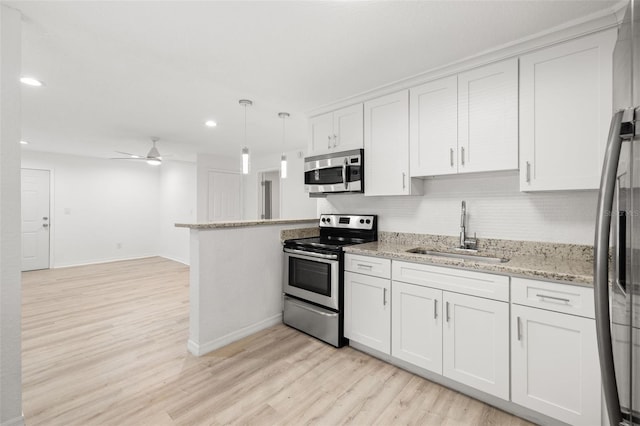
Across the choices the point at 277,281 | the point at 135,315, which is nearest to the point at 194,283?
the point at 277,281

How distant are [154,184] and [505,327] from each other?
25.3 ft

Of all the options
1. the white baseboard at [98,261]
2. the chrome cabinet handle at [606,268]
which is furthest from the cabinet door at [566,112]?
the white baseboard at [98,261]

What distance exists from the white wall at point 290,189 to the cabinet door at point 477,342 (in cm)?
367

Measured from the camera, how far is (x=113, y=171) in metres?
6.63

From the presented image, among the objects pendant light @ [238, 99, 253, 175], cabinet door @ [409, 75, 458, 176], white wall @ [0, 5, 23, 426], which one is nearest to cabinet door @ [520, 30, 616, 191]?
cabinet door @ [409, 75, 458, 176]

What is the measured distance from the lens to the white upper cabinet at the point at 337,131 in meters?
2.90

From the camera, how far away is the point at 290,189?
18.9ft

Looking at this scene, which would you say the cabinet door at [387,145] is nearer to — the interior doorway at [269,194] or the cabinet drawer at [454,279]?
the cabinet drawer at [454,279]

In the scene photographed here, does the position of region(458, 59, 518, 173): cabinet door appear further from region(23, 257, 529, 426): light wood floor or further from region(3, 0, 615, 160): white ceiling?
region(23, 257, 529, 426): light wood floor

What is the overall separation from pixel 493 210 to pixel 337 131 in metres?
1.64

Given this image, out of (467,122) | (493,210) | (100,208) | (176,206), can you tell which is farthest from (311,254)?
(100,208)

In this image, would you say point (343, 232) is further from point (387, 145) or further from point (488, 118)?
point (488, 118)

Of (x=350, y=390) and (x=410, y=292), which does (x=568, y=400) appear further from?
(x=350, y=390)

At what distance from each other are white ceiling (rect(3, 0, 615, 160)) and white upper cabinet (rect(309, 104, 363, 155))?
17 cm
